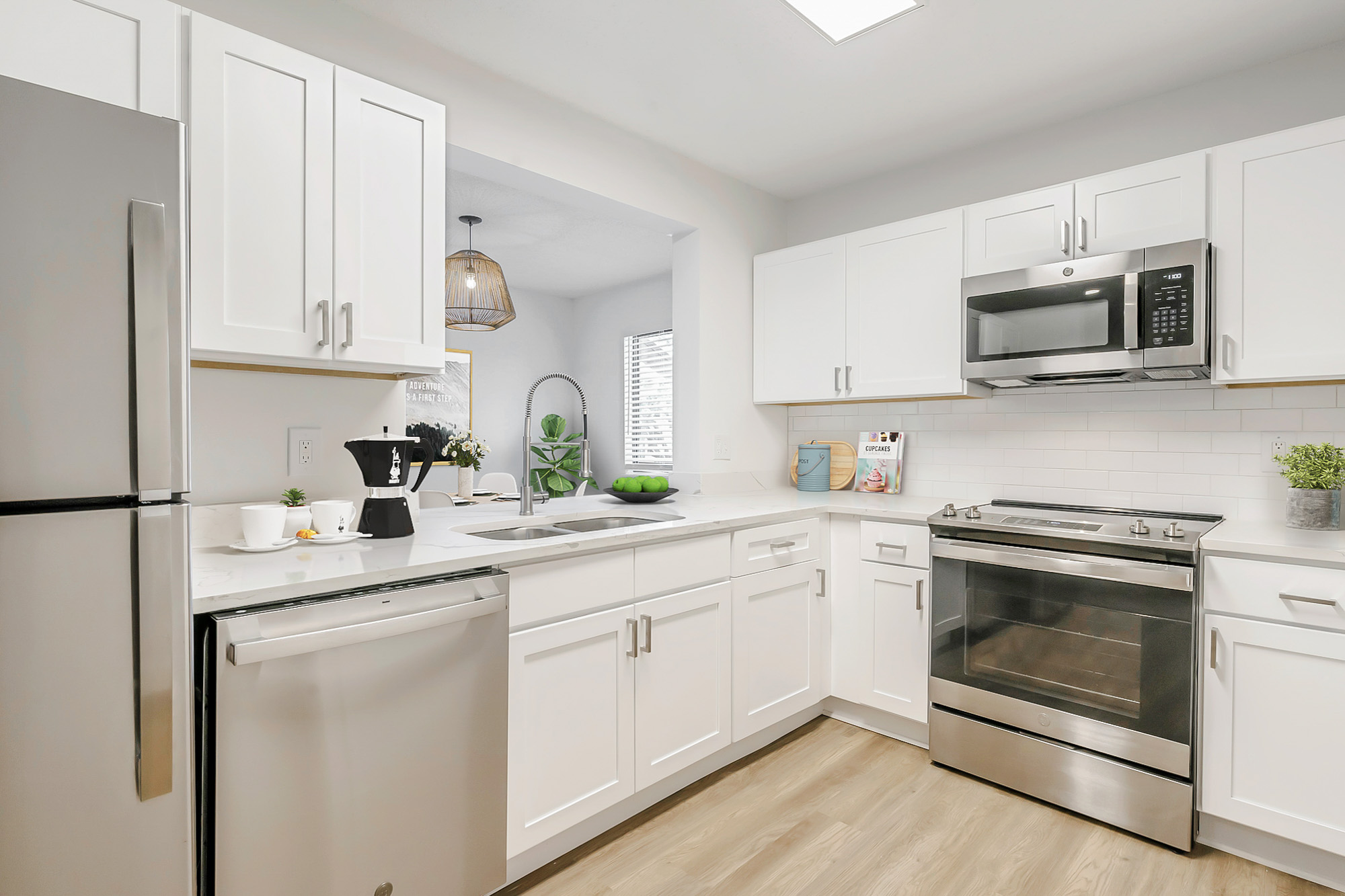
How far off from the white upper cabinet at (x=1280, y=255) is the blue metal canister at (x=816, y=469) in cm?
158

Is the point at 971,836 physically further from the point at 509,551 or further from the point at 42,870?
the point at 42,870

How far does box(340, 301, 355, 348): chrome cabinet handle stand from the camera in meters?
1.75

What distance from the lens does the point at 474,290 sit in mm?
3879

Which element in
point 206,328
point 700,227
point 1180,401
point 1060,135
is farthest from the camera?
point 700,227

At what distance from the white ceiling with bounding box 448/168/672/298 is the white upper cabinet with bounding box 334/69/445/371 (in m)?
0.99

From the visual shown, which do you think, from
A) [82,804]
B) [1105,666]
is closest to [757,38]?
[1105,666]

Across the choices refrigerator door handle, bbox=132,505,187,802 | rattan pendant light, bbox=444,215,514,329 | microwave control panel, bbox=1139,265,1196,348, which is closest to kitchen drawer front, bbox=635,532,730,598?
refrigerator door handle, bbox=132,505,187,802

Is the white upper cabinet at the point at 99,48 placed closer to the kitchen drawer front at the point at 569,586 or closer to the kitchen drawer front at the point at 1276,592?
the kitchen drawer front at the point at 569,586

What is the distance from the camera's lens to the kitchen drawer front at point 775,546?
A: 239 cm

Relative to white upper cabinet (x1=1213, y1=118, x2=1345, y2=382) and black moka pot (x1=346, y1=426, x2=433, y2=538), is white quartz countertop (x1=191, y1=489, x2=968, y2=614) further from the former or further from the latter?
white upper cabinet (x1=1213, y1=118, x2=1345, y2=382)

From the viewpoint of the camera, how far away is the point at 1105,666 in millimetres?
2041

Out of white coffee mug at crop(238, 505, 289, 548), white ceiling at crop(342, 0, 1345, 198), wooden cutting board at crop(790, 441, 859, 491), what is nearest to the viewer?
white coffee mug at crop(238, 505, 289, 548)

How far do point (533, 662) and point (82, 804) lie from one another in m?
0.89

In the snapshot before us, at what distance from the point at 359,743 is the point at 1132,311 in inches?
99.0
